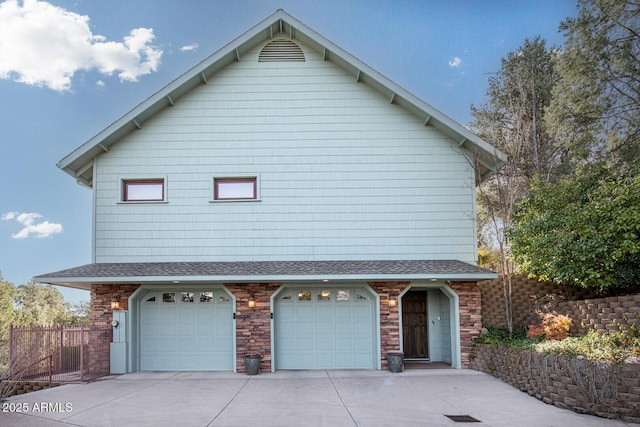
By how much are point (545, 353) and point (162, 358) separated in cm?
909

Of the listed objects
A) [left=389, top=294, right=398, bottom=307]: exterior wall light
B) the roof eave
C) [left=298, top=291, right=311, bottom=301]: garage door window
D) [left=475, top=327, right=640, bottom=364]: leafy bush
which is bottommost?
[left=475, top=327, right=640, bottom=364]: leafy bush

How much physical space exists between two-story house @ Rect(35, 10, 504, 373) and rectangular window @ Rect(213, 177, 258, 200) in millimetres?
38

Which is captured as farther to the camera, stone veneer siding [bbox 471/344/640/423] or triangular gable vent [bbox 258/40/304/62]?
triangular gable vent [bbox 258/40/304/62]

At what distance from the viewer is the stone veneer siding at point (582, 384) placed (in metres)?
7.46

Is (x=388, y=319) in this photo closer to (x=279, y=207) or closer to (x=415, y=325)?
(x=415, y=325)

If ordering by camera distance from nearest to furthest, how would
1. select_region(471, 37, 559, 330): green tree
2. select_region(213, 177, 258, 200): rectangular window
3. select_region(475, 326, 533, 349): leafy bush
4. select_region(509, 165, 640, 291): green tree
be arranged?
select_region(509, 165, 640, 291): green tree, select_region(475, 326, 533, 349): leafy bush, select_region(213, 177, 258, 200): rectangular window, select_region(471, 37, 559, 330): green tree

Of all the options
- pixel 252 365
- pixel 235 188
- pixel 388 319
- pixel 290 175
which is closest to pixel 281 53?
pixel 290 175

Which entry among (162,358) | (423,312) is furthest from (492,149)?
(162,358)

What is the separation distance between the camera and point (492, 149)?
12.8 meters

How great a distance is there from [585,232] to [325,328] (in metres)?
6.49

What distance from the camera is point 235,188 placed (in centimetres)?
1328

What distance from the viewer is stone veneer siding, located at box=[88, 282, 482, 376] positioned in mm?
12312

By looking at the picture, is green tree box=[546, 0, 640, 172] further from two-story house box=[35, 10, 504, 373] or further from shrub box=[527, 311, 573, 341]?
shrub box=[527, 311, 573, 341]

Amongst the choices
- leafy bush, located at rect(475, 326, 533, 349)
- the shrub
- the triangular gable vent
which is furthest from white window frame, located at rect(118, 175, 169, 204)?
the shrub
